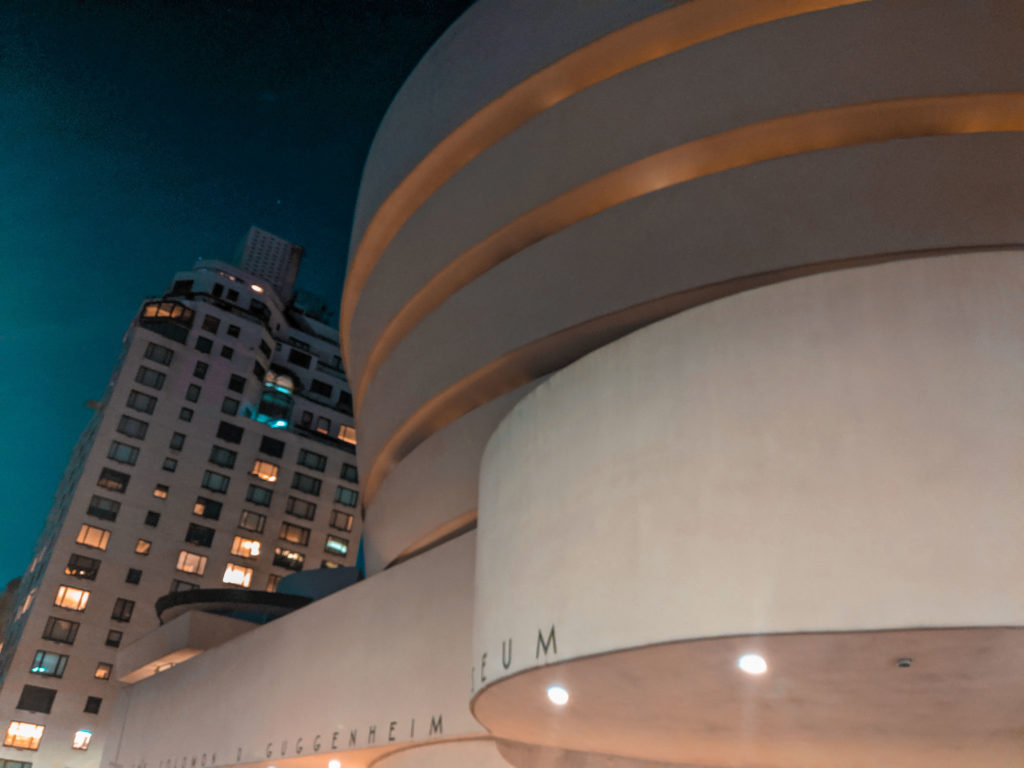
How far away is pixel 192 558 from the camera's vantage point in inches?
2029

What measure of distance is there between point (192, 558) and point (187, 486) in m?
4.60

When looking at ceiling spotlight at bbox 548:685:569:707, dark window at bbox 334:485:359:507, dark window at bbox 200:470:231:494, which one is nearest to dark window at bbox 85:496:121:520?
dark window at bbox 200:470:231:494

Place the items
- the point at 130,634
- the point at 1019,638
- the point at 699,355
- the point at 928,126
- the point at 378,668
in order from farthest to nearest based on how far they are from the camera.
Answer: the point at 130,634, the point at 378,668, the point at 928,126, the point at 699,355, the point at 1019,638

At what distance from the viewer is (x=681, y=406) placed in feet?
21.6

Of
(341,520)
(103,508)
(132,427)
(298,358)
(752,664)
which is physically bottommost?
(752,664)

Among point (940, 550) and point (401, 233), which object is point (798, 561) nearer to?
point (940, 550)

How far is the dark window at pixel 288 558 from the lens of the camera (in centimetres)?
5528

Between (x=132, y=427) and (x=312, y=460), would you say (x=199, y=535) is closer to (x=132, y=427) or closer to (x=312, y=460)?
(x=132, y=427)

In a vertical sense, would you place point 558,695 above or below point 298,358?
below

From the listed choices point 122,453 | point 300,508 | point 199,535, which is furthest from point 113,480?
point 300,508

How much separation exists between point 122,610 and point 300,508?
13396mm

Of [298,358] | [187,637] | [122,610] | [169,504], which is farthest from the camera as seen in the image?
[298,358]

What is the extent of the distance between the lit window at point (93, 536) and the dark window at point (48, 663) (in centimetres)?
620

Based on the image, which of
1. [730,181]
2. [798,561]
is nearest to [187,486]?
[730,181]
